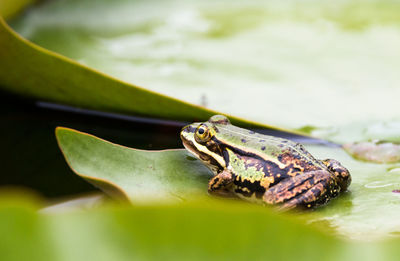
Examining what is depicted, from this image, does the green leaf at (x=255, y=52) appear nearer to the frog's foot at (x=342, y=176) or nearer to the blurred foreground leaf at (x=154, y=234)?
the frog's foot at (x=342, y=176)

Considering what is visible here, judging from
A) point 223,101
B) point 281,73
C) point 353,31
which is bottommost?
point 223,101

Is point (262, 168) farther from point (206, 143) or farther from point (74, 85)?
point (74, 85)

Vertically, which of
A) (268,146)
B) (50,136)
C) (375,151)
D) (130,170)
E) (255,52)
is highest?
(255,52)

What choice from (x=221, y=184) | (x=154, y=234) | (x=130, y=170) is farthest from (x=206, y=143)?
(x=154, y=234)

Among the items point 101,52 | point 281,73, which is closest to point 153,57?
point 101,52

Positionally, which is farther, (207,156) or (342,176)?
(207,156)

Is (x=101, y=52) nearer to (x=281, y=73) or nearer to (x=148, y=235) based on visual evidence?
(x=281, y=73)

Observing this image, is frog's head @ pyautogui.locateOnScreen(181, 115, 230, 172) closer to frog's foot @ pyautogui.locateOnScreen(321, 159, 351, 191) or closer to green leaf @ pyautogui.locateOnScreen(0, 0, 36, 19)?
frog's foot @ pyautogui.locateOnScreen(321, 159, 351, 191)
